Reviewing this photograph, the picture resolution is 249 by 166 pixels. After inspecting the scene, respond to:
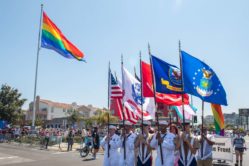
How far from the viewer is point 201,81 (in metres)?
8.75

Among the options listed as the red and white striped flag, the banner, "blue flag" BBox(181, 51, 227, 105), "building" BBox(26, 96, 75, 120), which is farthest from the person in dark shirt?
"building" BBox(26, 96, 75, 120)

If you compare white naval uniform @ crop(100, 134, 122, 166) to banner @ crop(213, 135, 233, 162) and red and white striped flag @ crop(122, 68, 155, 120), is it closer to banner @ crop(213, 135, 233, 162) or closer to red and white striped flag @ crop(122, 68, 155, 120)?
red and white striped flag @ crop(122, 68, 155, 120)

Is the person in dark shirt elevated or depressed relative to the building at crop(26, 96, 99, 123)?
depressed

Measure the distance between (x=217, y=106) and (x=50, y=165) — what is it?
28.9ft

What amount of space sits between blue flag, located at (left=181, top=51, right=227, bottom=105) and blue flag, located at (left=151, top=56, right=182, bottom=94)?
552 millimetres

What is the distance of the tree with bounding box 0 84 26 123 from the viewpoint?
41.7 m

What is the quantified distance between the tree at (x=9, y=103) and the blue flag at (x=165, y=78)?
36453 mm

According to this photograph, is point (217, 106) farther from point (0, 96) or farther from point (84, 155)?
point (0, 96)

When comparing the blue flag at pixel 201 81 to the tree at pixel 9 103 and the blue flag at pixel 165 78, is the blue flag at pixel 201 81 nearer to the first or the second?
the blue flag at pixel 165 78

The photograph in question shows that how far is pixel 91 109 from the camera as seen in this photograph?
332ft

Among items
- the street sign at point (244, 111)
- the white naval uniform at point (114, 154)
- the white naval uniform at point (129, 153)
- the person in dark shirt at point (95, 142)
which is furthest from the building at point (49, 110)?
the white naval uniform at point (129, 153)

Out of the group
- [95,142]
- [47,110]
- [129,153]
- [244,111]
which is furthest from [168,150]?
[244,111]

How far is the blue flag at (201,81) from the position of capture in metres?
8.47

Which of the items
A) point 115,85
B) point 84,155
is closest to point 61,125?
point 84,155
